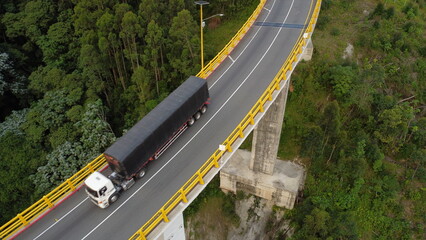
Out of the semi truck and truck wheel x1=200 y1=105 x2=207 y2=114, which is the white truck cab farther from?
truck wheel x1=200 y1=105 x2=207 y2=114

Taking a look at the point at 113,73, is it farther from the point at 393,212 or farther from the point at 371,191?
the point at 393,212

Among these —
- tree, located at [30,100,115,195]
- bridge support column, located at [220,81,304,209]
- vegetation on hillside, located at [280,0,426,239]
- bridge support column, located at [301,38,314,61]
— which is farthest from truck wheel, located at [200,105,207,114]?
bridge support column, located at [301,38,314,61]

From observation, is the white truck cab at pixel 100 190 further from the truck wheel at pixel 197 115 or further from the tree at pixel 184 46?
the tree at pixel 184 46

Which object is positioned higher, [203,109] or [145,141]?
Answer: [145,141]

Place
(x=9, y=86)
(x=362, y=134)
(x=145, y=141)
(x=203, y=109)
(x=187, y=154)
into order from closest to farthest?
(x=145, y=141), (x=187, y=154), (x=203, y=109), (x=362, y=134), (x=9, y=86)

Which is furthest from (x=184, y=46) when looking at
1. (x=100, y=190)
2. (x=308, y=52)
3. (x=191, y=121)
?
(x=100, y=190)

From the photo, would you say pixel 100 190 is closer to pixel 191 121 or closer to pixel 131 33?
pixel 191 121
